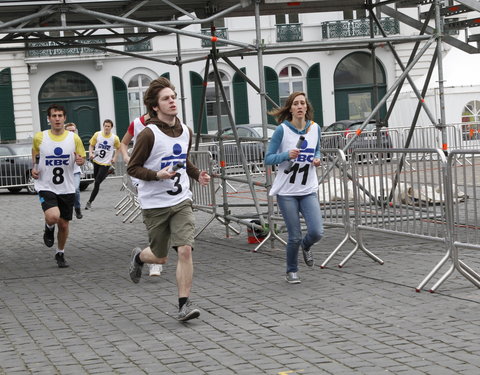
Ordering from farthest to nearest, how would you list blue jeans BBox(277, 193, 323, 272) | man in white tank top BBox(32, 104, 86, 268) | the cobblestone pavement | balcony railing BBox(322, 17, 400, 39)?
balcony railing BBox(322, 17, 400, 39) → man in white tank top BBox(32, 104, 86, 268) → blue jeans BBox(277, 193, 323, 272) → the cobblestone pavement

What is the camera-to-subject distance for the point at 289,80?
48875 mm

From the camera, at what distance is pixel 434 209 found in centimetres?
954

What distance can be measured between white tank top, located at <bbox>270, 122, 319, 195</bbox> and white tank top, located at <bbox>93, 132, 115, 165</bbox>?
36.5 feet

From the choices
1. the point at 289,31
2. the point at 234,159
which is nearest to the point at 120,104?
the point at 289,31

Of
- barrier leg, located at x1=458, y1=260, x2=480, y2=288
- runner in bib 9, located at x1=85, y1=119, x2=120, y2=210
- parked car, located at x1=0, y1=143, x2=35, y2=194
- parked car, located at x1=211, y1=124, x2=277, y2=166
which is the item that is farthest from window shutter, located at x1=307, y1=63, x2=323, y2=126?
barrier leg, located at x1=458, y1=260, x2=480, y2=288

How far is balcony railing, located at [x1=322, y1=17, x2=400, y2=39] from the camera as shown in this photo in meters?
49.0

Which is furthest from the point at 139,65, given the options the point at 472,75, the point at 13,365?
the point at 13,365

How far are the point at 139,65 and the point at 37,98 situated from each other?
4.76m

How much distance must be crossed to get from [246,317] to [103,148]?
42.8 ft

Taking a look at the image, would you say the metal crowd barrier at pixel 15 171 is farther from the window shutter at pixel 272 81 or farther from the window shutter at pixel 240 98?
the window shutter at pixel 272 81

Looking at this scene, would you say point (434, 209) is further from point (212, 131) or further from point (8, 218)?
point (212, 131)

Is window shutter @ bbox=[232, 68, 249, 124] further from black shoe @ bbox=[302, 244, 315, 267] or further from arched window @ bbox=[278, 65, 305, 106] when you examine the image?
black shoe @ bbox=[302, 244, 315, 267]

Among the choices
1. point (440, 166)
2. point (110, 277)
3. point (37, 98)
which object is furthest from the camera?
point (37, 98)

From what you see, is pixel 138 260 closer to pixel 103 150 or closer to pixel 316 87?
pixel 103 150
